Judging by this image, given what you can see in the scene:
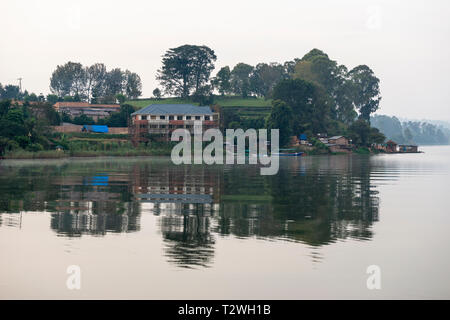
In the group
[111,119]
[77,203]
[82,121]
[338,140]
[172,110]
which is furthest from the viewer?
[338,140]

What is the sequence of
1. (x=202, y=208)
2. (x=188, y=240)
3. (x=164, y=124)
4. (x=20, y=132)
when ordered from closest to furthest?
(x=188, y=240) → (x=202, y=208) → (x=20, y=132) → (x=164, y=124)

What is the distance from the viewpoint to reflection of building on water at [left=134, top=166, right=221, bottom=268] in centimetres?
1605

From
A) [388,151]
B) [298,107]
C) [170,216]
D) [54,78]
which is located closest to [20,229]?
[170,216]

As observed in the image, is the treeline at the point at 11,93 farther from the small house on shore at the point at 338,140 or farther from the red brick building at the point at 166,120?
the small house on shore at the point at 338,140

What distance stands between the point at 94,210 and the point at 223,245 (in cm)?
998

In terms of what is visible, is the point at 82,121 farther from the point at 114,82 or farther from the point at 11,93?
the point at 11,93

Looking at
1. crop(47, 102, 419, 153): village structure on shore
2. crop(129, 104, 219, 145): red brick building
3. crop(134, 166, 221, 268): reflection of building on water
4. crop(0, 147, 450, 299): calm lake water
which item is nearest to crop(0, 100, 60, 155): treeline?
crop(47, 102, 419, 153): village structure on shore

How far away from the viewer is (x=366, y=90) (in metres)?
175

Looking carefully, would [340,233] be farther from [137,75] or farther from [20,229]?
[137,75]

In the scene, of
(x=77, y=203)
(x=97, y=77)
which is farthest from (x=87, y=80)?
(x=77, y=203)

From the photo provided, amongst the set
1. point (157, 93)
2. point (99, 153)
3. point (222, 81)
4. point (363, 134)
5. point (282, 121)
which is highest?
point (222, 81)

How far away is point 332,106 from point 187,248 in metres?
153

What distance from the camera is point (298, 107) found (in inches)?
5586

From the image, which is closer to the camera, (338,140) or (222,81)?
(338,140)
